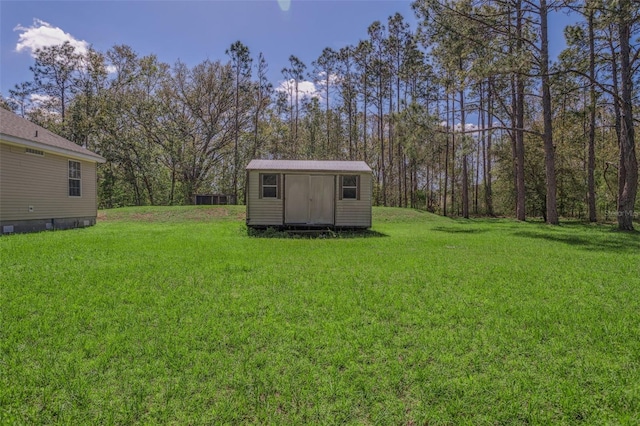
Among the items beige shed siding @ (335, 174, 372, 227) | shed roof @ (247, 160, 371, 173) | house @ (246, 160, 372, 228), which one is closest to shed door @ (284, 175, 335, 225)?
house @ (246, 160, 372, 228)

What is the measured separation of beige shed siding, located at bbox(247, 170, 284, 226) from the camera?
11352mm

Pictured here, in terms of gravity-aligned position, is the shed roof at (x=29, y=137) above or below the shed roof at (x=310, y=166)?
above

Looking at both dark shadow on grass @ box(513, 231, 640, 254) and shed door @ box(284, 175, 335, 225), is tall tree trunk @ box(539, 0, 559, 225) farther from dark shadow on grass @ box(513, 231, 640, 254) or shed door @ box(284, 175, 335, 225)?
shed door @ box(284, 175, 335, 225)

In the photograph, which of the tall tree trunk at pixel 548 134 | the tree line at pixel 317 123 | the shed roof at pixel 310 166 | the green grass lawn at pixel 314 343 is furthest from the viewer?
the tree line at pixel 317 123

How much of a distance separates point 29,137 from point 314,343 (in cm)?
1106

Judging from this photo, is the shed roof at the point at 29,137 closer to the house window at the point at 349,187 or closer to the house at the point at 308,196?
the house at the point at 308,196

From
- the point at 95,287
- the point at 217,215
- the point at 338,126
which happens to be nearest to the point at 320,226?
the point at 217,215

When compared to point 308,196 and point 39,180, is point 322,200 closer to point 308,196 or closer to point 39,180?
point 308,196

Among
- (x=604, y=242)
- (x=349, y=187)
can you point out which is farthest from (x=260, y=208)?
(x=604, y=242)

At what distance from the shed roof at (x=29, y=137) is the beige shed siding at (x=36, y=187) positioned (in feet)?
1.01

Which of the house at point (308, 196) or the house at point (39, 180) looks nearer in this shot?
the house at point (39, 180)

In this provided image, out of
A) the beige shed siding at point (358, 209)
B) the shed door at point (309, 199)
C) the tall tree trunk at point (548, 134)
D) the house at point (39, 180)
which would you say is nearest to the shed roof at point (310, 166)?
the shed door at point (309, 199)

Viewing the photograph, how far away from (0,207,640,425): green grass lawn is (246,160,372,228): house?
19.5ft

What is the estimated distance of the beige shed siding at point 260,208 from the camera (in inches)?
447
